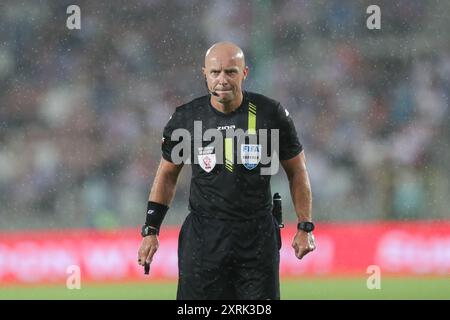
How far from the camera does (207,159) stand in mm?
5223

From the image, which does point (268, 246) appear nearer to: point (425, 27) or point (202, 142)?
point (202, 142)

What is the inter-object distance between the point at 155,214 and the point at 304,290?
17.4 feet

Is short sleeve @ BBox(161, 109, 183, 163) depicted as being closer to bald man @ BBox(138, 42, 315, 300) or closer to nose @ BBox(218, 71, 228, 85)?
bald man @ BBox(138, 42, 315, 300)

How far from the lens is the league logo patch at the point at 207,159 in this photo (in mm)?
5215

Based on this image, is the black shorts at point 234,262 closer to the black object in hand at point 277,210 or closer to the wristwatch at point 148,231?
the black object in hand at point 277,210

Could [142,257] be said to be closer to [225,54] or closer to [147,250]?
[147,250]

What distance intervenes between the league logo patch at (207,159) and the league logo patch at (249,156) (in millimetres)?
157

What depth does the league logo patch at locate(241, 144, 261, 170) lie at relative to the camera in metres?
5.19

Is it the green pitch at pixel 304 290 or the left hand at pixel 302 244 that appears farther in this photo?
the green pitch at pixel 304 290

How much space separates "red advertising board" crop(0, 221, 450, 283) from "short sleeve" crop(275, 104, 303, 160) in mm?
5659

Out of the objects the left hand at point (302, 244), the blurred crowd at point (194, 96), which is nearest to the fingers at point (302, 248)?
the left hand at point (302, 244)

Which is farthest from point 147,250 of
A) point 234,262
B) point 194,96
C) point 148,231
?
point 194,96

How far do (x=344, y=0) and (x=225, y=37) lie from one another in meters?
1.75

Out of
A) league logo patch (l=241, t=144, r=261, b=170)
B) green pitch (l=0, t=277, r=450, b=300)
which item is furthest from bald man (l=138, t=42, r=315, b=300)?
green pitch (l=0, t=277, r=450, b=300)
